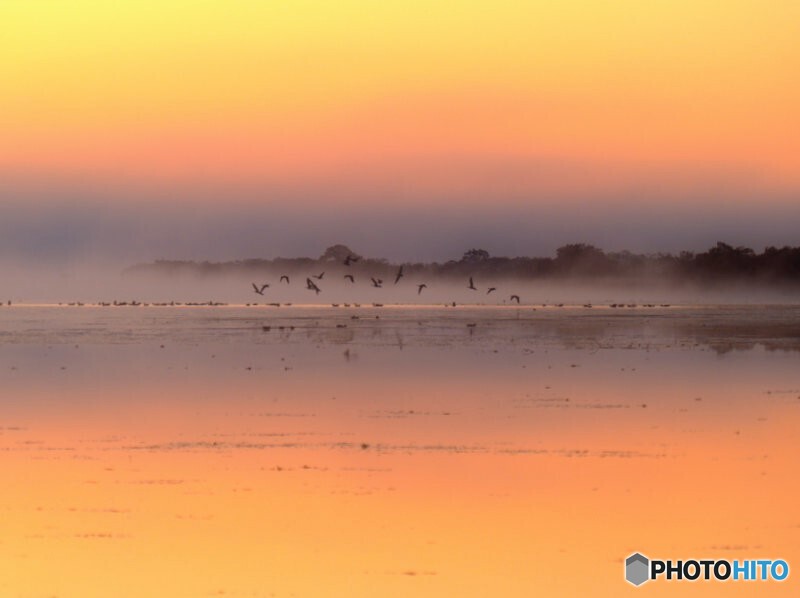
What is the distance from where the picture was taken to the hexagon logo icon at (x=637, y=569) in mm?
9664

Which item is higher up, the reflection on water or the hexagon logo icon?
the reflection on water

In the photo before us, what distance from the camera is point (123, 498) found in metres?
12.2

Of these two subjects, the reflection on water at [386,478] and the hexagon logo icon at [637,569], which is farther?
the reflection on water at [386,478]

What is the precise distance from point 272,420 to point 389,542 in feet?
24.9

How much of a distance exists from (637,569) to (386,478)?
395 centimetres

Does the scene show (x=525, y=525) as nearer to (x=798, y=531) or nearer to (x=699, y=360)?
(x=798, y=531)

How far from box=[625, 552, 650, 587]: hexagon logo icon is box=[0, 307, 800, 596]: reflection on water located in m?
0.11

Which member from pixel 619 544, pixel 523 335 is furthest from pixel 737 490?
pixel 523 335

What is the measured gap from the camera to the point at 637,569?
9859 millimetres

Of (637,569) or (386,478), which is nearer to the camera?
(637,569)

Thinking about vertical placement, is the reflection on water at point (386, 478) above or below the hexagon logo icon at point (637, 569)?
above

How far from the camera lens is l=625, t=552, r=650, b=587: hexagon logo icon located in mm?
9664

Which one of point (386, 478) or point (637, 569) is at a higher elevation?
point (386, 478)

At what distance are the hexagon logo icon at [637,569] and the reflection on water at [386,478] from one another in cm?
11
